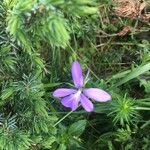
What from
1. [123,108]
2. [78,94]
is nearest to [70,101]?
[78,94]

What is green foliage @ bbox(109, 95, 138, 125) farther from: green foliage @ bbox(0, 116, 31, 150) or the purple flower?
green foliage @ bbox(0, 116, 31, 150)

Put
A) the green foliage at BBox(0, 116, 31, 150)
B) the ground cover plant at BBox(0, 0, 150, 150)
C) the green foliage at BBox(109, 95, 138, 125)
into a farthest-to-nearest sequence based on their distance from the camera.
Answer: the green foliage at BBox(109, 95, 138, 125)
the green foliage at BBox(0, 116, 31, 150)
the ground cover plant at BBox(0, 0, 150, 150)

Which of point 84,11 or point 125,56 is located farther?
point 125,56

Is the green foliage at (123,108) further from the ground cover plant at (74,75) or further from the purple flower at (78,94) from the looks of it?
the purple flower at (78,94)

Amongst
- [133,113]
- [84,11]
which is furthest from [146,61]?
[84,11]

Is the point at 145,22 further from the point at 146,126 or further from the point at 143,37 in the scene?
the point at 146,126

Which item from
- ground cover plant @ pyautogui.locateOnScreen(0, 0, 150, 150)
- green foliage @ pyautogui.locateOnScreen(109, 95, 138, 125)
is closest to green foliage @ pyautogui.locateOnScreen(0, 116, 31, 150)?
ground cover plant @ pyautogui.locateOnScreen(0, 0, 150, 150)

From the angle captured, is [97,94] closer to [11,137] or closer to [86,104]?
[86,104]

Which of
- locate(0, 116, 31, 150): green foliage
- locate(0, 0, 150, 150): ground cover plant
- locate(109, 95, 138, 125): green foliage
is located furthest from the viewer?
locate(109, 95, 138, 125): green foliage
